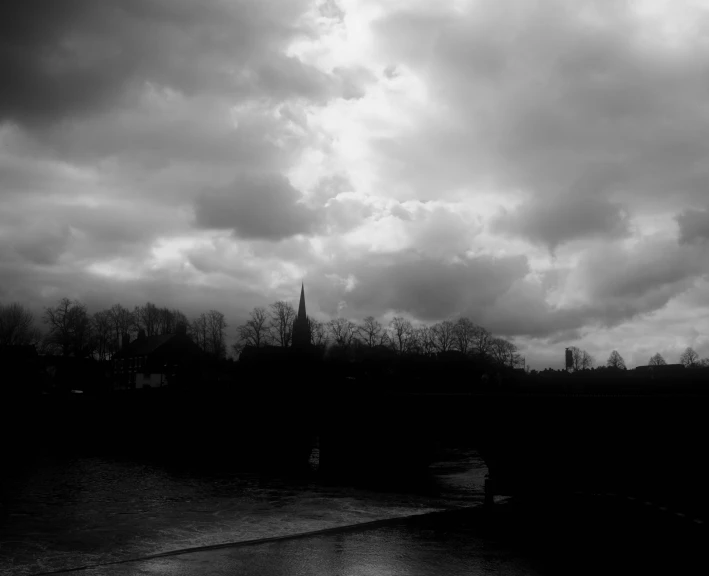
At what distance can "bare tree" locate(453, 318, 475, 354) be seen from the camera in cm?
13588

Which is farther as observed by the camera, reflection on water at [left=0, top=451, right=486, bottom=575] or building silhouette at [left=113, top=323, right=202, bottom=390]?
building silhouette at [left=113, top=323, right=202, bottom=390]

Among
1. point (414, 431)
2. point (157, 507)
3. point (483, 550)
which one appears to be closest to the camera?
point (483, 550)

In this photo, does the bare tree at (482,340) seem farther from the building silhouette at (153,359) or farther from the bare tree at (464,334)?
the building silhouette at (153,359)

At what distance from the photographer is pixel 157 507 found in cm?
3322

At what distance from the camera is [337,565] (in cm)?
1508

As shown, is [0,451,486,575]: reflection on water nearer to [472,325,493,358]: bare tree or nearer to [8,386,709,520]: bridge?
[8,386,709,520]: bridge

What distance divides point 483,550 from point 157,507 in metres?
22.2

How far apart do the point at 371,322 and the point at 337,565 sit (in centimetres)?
12662

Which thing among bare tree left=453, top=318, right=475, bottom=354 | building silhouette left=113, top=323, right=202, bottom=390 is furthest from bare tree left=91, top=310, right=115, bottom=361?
bare tree left=453, top=318, right=475, bottom=354

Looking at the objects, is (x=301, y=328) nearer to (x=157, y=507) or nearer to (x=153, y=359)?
(x=153, y=359)

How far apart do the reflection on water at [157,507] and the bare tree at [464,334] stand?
285ft

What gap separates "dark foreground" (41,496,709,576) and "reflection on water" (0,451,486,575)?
7074mm

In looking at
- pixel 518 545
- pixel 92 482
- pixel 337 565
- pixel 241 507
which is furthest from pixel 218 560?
pixel 92 482

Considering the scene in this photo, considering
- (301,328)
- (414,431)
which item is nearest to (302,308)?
(301,328)
